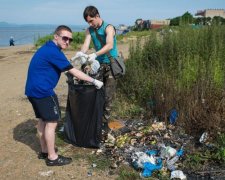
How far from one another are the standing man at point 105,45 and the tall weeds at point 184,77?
81cm

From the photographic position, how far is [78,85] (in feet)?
16.0

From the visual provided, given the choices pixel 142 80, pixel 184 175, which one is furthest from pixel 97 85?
pixel 142 80

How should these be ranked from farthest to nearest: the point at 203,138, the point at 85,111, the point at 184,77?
the point at 184,77 < the point at 85,111 < the point at 203,138

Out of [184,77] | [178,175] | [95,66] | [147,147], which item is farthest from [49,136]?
[184,77]

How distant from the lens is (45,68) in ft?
14.6

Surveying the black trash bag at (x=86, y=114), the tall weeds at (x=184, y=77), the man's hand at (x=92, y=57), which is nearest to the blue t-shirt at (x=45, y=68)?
the black trash bag at (x=86, y=114)

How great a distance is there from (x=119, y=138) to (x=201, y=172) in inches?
53.5

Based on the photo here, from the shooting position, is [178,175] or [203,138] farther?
[203,138]

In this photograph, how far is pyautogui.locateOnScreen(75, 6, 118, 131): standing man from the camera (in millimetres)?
5105

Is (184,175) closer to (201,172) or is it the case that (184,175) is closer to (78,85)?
(201,172)

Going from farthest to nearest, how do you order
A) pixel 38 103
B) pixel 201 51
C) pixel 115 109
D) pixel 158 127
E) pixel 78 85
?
pixel 201 51 < pixel 115 109 < pixel 158 127 < pixel 78 85 < pixel 38 103

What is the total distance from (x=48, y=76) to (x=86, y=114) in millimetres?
801

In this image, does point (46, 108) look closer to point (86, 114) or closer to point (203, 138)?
point (86, 114)

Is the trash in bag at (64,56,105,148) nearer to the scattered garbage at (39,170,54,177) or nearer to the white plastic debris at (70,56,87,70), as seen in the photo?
the white plastic debris at (70,56,87,70)
